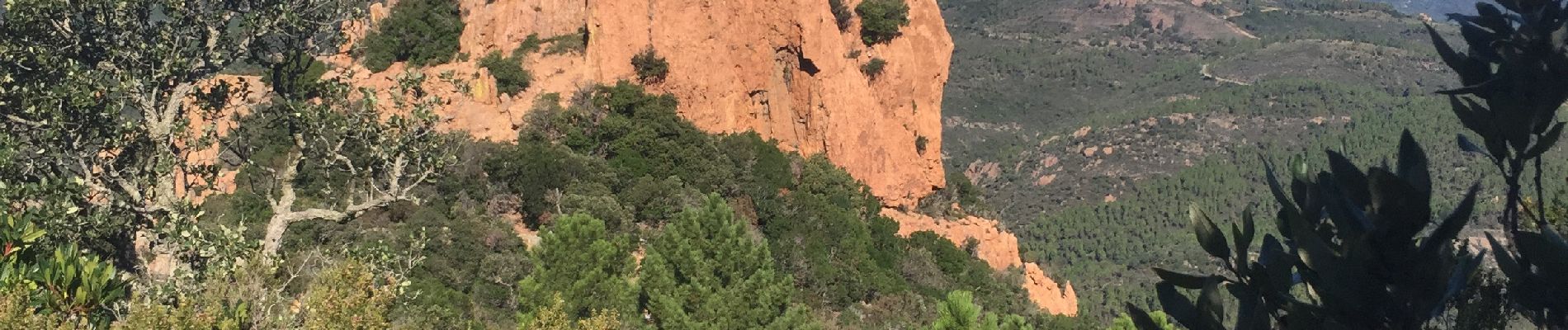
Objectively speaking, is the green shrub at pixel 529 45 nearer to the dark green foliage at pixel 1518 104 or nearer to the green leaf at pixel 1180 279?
the dark green foliage at pixel 1518 104

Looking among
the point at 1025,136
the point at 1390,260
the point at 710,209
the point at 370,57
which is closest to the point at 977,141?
the point at 1025,136

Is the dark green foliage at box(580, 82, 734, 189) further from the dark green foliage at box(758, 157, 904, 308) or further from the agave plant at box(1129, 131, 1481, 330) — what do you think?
the agave plant at box(1129, 131, 1481, 330)

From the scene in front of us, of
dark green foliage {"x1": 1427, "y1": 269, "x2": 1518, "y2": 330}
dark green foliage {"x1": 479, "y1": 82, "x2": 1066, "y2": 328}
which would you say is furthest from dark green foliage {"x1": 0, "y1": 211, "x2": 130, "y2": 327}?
dark green foliage {"x1": 479, "y1": 82, "x2": 1066, "y2": 328}

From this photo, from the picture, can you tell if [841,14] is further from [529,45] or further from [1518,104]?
[1518,104]

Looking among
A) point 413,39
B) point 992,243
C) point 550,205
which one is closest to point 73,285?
point 550,205

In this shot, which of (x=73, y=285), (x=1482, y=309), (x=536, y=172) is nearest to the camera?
(x=1482, y=309)

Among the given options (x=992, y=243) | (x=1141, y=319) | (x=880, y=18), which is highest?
(x=1141, y=319)

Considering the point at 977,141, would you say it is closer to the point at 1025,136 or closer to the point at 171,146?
the point at 1025,136
